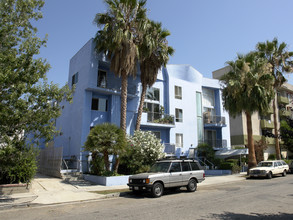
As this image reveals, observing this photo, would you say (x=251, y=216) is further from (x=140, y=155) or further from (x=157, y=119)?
(x=157, y=119)

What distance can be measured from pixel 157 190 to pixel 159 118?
13611mm

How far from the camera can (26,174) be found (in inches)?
467

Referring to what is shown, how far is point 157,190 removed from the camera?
11078 millimetres

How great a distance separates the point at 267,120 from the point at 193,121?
17.1 metres

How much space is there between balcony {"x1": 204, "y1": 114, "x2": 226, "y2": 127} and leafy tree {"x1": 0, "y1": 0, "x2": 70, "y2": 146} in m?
20.7

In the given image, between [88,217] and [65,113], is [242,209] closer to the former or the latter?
[88,217]

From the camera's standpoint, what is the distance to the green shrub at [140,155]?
56.7ft

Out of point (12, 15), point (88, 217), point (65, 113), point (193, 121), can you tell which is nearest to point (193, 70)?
point (193, 121)

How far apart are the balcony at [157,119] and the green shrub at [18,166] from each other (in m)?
12.2

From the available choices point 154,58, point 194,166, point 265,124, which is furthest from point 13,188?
point 265,124

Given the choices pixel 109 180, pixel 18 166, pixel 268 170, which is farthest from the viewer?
pixel 268 170

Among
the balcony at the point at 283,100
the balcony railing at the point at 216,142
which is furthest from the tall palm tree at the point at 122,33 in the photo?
the balcony at the point at 283,100

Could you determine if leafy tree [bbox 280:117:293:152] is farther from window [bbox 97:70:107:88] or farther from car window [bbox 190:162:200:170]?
window [bbox 97:70:107:88]

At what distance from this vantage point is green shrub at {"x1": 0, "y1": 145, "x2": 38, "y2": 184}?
10641 millimetres
